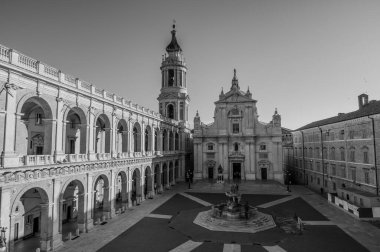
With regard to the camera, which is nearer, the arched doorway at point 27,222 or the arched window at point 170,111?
the arched doorway at point 27,222

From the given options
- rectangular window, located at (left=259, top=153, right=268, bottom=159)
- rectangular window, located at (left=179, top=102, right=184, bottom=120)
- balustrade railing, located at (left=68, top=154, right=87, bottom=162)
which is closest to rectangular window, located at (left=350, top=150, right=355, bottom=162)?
rectangular window, located at (left=259, top=153, right=268, bottom=159)

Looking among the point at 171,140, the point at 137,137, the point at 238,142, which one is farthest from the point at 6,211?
the point at 238,142

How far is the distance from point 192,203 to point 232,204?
903cm

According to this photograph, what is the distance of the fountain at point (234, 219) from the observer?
23.1 metres

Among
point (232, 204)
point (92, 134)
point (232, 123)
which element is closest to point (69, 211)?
point (92, 134)

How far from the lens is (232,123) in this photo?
51.1 m

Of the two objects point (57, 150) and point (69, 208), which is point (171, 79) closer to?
point (69, 208)

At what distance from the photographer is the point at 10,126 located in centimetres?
1598

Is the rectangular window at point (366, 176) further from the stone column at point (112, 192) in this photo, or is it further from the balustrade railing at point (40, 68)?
the balustrade railing at point (40, 68)

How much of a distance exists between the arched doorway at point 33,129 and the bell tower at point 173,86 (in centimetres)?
3036

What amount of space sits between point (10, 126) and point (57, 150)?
424 centimetres

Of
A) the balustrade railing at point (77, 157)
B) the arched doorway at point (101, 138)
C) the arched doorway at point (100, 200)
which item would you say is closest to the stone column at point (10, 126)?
the balustrade railing at point (77, 157)

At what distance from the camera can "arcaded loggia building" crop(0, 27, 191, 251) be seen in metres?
15.9

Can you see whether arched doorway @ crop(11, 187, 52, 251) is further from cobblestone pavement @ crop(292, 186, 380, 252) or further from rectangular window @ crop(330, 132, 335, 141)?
rectangular window @ crop(330, 132, 335, 141)
